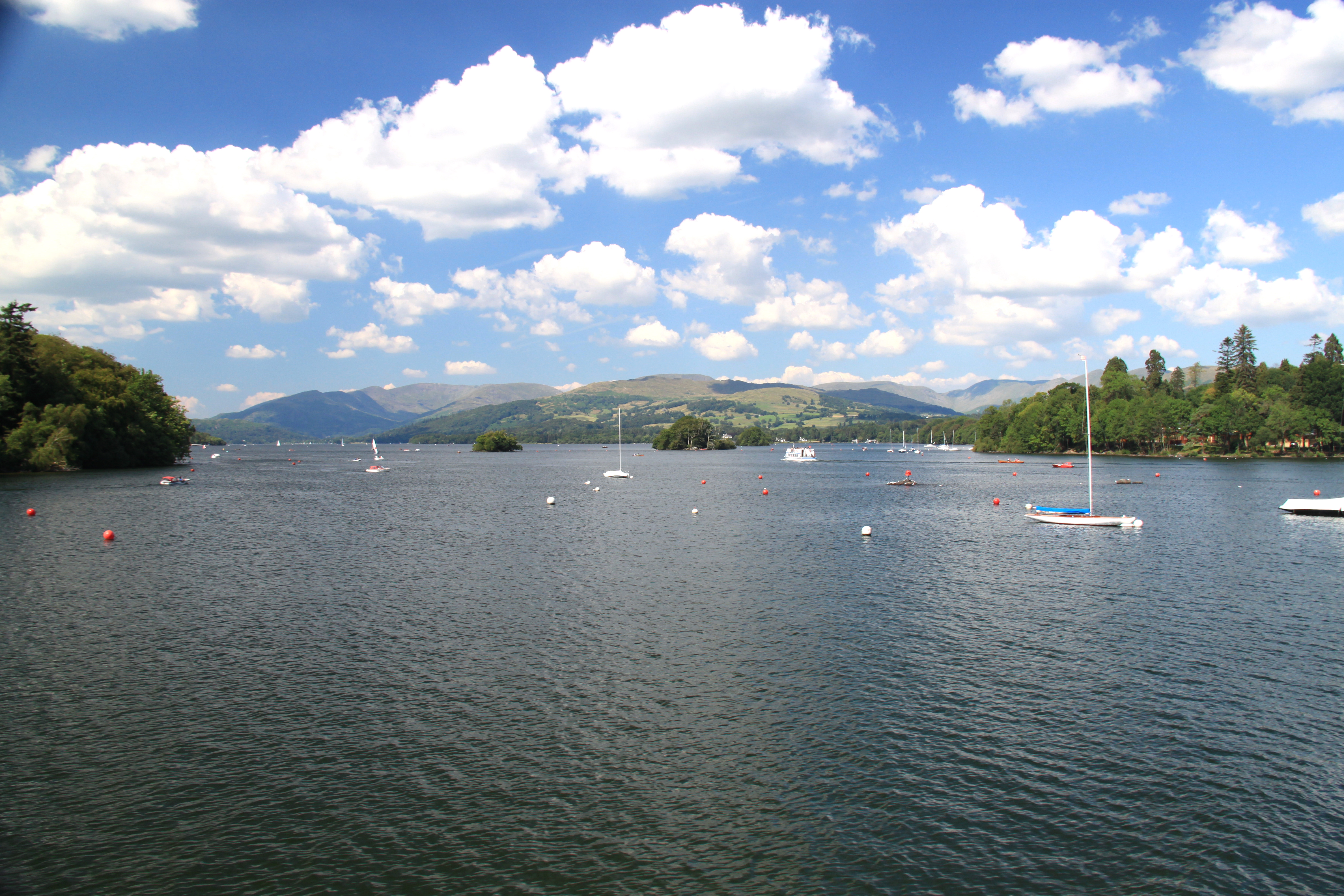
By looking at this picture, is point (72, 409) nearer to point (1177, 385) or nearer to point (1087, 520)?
point (1087, 520)

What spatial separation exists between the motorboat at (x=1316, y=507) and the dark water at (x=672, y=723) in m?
25.4

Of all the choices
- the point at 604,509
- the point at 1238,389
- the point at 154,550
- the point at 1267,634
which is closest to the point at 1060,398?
the point at 1238,389

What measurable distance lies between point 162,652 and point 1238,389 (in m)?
191

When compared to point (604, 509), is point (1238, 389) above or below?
above

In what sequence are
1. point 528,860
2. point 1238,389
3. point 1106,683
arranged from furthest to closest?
point 1238,389 < point 1106,683 < point 528,860

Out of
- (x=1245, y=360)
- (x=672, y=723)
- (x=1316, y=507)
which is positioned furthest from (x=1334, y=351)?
(x=672, y=723)

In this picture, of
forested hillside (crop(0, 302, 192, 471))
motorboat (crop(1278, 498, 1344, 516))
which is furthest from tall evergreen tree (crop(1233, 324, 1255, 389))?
Answer: forested hillside (crop(0, 302, 192, 471))

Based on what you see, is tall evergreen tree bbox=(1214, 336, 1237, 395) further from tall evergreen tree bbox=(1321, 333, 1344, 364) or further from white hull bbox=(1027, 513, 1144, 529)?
white hull bbox=(1027, 513, 1144, 529)

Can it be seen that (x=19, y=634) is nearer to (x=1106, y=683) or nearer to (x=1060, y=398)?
(x=1106, y=683)

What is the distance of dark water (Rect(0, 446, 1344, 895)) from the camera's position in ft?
39.2

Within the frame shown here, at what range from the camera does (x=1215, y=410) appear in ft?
487

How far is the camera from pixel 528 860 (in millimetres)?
11938

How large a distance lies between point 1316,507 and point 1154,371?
143 metres

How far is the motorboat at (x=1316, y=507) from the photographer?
5944cm
